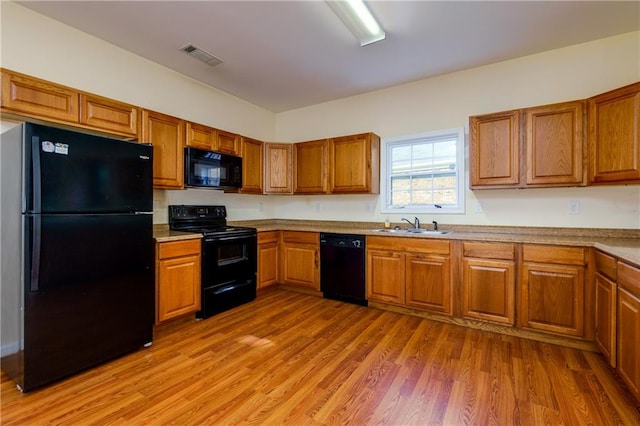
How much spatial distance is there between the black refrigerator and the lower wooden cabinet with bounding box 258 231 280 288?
1558 mm

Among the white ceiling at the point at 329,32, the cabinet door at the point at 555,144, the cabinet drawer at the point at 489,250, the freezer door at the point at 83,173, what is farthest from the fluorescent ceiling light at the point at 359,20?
the cabinet drawer at the point at 489,250

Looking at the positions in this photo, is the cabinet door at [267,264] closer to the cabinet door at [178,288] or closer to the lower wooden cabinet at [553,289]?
the cabinet door at [178,288]

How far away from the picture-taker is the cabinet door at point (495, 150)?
279cm

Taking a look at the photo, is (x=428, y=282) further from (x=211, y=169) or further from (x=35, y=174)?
(x=35, y=174)

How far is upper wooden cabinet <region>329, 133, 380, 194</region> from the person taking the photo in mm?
3695

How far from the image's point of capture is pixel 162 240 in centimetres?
265

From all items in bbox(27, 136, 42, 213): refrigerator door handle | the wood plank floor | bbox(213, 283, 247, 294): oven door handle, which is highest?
bbox(27, 136, 42, 213): refrigerator door handle

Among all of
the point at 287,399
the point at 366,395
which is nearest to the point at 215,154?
the point at 287,399

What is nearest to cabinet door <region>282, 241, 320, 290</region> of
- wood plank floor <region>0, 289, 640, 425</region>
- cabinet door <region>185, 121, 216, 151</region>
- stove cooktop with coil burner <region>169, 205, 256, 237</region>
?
A: stove cooktop with coil burner <region>169, 205, 256, 237</region>

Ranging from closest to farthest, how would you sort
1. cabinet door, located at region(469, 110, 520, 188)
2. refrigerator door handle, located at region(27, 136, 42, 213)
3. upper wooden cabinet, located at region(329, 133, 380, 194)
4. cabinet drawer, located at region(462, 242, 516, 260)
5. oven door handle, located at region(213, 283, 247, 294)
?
refrigerator door handle, located at region(27, 136, 42, 213) → cabinet drawer, located at region(462, 242, 516, 260) → cabinet door, located at region(469, 110, 520, 188) → oven door handle, located at region(213, 283, 247, 294) → upper wooden cabinet, located at region(329, 133, 380, 194)

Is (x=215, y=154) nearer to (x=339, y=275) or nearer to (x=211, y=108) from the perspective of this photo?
(x=211, y=108)

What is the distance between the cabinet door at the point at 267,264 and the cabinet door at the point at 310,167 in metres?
0.93

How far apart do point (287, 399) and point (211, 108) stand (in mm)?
3454

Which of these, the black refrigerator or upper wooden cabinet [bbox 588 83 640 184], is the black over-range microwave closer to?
the black refrigerator
